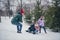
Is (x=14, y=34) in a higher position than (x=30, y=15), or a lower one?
lower

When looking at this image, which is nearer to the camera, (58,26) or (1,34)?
(1,34)

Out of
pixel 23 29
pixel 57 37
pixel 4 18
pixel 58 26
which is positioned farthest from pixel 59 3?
pixel 4 18

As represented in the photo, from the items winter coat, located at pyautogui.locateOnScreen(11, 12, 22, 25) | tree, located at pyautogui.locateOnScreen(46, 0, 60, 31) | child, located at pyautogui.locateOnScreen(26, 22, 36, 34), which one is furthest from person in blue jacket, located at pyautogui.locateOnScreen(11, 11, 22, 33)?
tree, located at pyautogui.locateOnScreen(46, 0, 60, 31)

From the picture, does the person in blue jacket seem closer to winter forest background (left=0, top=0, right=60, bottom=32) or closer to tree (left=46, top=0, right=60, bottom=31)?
winter forest background (left=0, top=0, right=60, bottom=32)

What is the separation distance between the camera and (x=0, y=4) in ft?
6.21

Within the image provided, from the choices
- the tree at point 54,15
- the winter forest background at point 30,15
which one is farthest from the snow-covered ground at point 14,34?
the tree at point 54,15

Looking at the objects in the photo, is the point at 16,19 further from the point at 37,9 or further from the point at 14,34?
the point at 37,9

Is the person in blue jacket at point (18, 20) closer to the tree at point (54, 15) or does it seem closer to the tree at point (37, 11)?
the tree at point (37, 11)

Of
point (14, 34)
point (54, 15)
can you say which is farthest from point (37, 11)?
point (14, 34)

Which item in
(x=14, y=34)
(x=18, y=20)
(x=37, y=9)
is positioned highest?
(x=37, y=9)

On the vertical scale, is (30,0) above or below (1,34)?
above

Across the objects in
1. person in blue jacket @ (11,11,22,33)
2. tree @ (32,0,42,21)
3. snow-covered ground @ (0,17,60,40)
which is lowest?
snow-covered ground @ (0,17,60,40)

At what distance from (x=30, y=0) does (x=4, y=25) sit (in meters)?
0.42

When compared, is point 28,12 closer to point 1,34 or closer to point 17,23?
point 17,23
